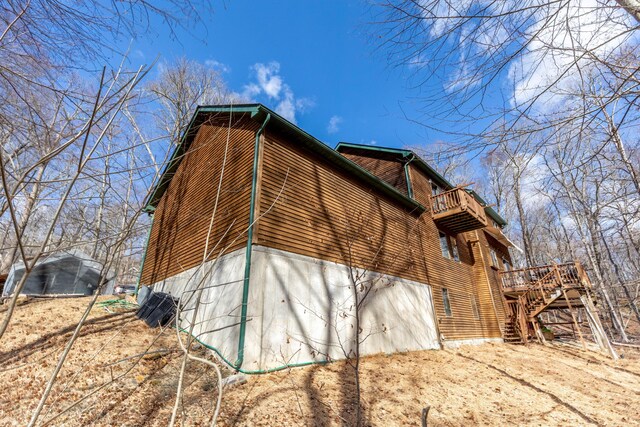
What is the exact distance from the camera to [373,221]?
36.4ft

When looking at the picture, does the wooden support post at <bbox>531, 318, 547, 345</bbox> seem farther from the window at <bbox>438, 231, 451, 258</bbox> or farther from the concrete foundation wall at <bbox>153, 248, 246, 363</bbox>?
the concrete foundation wall at <bbox>153, 248, 246, 363</bbox>

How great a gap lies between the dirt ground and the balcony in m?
6.93

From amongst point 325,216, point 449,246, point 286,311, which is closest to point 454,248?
point 449,246

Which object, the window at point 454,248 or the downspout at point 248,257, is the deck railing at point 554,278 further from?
the downspout at point 248,257

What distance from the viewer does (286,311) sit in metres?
6.95

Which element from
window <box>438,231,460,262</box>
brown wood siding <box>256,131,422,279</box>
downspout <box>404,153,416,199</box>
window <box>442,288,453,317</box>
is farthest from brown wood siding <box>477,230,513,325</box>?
brown wood siding <box>256,131,422,279</box>

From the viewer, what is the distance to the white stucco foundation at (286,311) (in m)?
6.41

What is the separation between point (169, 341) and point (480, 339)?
14021mm

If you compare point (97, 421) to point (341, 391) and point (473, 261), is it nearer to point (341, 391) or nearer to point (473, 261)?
point (341, 391)

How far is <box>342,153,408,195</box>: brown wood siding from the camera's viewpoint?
Answer: 15.4 m

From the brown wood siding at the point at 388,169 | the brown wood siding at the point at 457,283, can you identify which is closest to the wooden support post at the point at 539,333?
the brown wood siding at the point at 457,283

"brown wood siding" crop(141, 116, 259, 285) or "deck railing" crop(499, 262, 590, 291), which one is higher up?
"brown wood siding" crop(141, 116, 259, 285)

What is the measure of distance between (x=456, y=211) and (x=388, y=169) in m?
4.30

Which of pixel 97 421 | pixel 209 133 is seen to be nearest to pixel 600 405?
pixel 97 421
